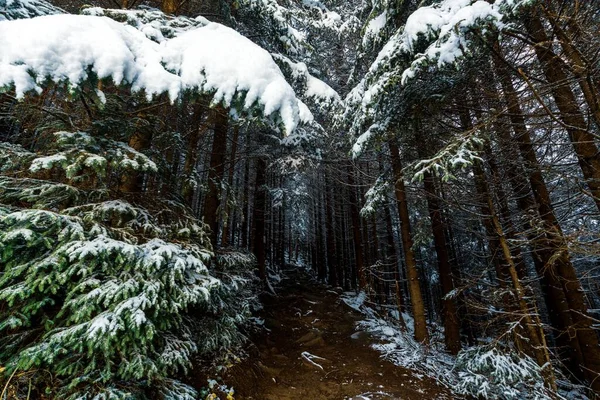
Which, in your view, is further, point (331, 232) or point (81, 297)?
point (331, 232)

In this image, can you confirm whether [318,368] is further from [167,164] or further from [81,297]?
[167,164]

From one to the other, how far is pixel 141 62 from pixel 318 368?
20.1ft

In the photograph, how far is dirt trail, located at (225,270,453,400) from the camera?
4789 mm

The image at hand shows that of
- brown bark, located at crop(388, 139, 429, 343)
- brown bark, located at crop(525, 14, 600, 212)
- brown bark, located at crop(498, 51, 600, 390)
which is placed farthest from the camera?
brown bark, located at crop(388, 139, 429, 343)

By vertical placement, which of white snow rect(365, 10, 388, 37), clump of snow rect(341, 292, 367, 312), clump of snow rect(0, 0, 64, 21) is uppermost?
white snow rect(365, 10, 388, 37)

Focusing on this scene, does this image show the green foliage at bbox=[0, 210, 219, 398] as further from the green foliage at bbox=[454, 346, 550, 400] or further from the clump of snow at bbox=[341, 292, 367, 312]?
the clump of snow at bbox=[341, 292, 367, 312]

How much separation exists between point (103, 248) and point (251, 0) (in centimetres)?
550

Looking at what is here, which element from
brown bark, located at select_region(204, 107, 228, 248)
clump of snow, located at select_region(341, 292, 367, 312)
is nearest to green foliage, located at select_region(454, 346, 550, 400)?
brown bark, located at select_region(204, 107, 228, 248)

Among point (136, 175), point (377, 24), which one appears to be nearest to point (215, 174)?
point (136, 175)

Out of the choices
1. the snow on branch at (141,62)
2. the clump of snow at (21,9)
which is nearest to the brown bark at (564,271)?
the snow on branch at (141,62)

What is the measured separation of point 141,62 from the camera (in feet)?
8.26

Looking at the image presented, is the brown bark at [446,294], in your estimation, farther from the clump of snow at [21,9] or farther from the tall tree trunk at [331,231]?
the clump of snow at [21,9]

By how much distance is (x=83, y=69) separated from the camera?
2229 mm

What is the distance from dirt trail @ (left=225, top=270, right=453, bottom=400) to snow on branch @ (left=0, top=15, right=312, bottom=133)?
437 centimetres
